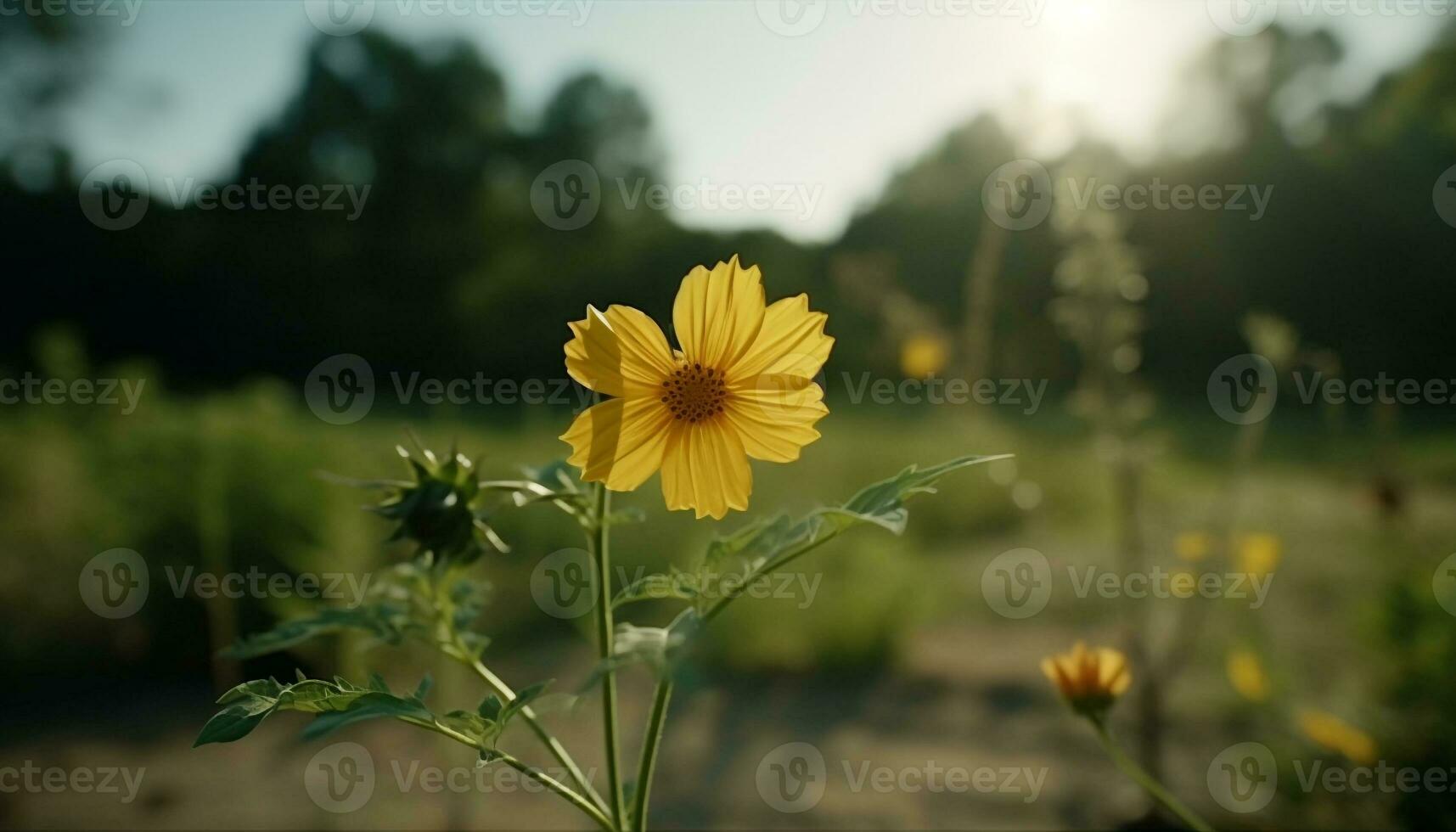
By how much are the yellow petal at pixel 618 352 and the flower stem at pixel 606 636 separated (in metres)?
0.06

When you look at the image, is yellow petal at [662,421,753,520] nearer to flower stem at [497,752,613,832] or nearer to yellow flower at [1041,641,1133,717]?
flower stem at [497,752,613,832]

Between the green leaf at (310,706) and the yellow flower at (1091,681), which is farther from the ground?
the green leaf at (310,706)

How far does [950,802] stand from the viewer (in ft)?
6.30
